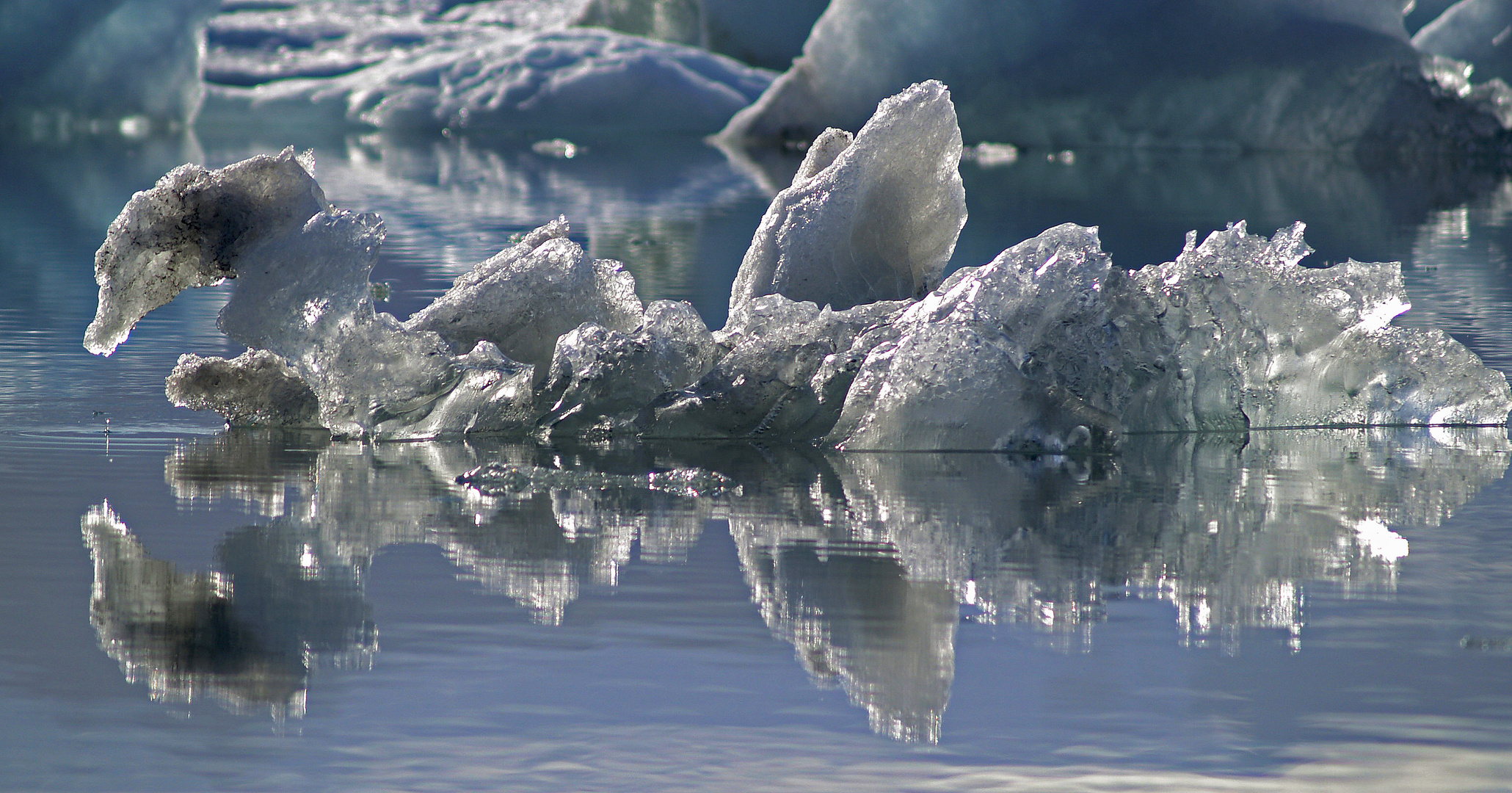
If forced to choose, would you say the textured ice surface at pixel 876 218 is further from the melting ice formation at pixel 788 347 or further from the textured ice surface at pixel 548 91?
the textured ice surface at pixel 548 91

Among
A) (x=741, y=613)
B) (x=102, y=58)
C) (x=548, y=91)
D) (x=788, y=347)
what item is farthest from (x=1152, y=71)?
(x=741, y=613)

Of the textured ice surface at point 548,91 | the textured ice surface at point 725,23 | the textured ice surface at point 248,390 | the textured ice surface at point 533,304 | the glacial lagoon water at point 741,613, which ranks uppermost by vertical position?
the textured ice surface at point 725,23

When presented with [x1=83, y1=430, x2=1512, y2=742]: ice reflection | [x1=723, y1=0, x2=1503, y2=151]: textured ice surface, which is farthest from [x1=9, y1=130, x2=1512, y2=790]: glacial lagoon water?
[x1=723, y1=0, x2=1503, y2=151]: textured ice surface

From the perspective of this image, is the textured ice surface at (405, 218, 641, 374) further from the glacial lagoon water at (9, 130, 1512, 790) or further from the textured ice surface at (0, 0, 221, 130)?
the textured ice surface at (0, 0, 221, 130)

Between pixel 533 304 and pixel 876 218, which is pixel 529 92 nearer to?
pixel 876 218

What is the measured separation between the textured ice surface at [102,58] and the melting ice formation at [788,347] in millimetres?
21692

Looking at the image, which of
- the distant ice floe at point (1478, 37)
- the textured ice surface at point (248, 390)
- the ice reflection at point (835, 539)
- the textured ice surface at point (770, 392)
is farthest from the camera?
the distant ice floe at point (1478, 37)

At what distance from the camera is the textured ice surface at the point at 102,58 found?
25734 mm

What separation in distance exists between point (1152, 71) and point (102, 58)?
14.8 m

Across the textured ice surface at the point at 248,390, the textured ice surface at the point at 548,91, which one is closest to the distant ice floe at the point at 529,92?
the textured ice surface at the point at 548,91

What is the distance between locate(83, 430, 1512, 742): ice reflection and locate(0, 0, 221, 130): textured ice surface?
22.4 m

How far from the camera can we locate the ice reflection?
2.99 meters

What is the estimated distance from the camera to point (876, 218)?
6.23 meters

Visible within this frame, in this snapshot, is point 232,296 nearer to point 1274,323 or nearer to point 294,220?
point 294,220
